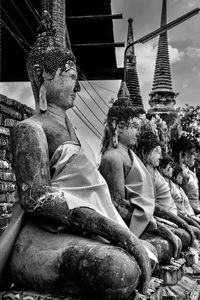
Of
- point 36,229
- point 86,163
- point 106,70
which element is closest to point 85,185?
point 86,163

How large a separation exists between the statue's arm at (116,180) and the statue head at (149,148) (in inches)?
50.7

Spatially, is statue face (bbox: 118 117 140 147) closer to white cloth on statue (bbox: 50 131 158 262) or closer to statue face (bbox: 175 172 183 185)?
white cloth on statue (bbox: 50 131 158 262)

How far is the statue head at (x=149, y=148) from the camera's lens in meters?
6.16

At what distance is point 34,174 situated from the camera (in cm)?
328

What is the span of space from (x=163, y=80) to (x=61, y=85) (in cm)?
2649

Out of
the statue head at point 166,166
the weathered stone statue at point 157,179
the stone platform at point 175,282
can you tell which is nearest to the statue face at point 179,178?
the statue head at point 166,166

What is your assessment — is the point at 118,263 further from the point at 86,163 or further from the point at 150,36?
the point at 150,36

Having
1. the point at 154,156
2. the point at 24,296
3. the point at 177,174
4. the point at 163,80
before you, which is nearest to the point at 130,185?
the point at 154,156

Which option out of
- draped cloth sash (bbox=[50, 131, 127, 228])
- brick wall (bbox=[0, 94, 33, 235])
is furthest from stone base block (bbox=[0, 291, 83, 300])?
brick wall (bbox=[0, 94, 33, 235])

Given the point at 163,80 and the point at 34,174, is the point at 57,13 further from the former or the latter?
the point at 163,80

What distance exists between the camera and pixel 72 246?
310 centimetres

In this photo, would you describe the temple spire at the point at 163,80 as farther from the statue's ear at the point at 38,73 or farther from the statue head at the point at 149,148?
the statue's ear at the point at 38,73

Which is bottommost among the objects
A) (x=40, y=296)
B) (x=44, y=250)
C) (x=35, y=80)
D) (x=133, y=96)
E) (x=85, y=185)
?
(x=40, y=296)

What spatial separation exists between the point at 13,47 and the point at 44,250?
12.4m
